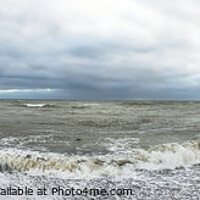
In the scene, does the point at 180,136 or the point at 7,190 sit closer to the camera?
the point at 7,190

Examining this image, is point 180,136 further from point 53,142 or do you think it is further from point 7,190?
point 7,190

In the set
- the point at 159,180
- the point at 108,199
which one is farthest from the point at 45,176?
the point at 159,180

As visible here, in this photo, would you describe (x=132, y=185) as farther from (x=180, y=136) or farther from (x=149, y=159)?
(x=180, y=136)

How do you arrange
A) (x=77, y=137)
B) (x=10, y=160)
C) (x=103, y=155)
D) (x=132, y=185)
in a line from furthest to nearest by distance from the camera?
1. (x=77, y=137)
2. (x=103, y=155)
3. (x=10, y=160)
4. (x=132, y=185)

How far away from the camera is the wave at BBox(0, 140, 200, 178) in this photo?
19.8ft

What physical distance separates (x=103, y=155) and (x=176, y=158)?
233cm

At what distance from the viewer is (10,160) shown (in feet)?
21.6

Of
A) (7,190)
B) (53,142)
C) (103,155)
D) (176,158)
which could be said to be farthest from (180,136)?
(7,190)

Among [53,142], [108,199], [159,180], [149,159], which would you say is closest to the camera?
[108,199]

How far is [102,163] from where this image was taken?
6.66 m

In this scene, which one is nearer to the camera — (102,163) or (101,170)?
(101,170)

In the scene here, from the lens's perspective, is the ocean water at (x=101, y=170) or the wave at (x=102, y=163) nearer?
the ocean water at (x=101, y=170)

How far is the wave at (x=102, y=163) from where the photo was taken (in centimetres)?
603

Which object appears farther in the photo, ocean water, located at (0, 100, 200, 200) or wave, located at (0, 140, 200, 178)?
wave, located at (0, 140, 200, 178)
